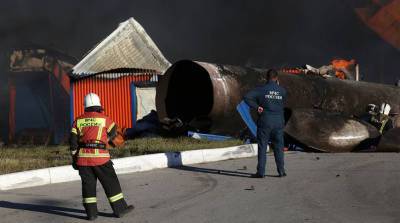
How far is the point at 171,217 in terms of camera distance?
5.16 metres

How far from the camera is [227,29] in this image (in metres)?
33.4

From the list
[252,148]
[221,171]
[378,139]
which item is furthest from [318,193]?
[378,139]

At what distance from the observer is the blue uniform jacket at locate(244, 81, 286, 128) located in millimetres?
7508

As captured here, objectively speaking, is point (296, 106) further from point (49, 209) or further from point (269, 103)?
point (49, 209)

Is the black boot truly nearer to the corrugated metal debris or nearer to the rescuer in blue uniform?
the rescuer in blue uniform

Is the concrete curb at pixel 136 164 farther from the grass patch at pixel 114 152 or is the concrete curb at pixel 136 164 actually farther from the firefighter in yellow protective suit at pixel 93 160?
the firefighter in yellow protective suit at pixel 93 160

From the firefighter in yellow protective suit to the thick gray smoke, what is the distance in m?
23.6

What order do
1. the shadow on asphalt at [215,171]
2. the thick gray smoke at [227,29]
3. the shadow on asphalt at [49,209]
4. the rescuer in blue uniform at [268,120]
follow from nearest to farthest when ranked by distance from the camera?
the shadow on asphalt at [49,209] < the rescuer in blue uniform at [268,120] < the shadow on asphalt at [215,171] < the thick gray smoke at [227,29]

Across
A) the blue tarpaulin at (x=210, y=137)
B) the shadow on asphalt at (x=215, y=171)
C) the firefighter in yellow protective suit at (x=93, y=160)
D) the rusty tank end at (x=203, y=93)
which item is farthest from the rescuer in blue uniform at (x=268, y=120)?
the blue tarpaulin at (x=210, y=137)

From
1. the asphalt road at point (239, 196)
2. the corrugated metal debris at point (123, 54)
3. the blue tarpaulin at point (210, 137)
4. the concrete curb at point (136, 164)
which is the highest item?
the corrugated metal debris at point (123, 54)

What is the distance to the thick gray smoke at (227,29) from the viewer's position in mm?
29953

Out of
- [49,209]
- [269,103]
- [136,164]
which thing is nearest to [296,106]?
[136,164]

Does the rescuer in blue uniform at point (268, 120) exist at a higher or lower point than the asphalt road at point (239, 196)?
higher

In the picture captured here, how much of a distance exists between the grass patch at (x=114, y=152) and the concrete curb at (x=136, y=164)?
2.87ft
